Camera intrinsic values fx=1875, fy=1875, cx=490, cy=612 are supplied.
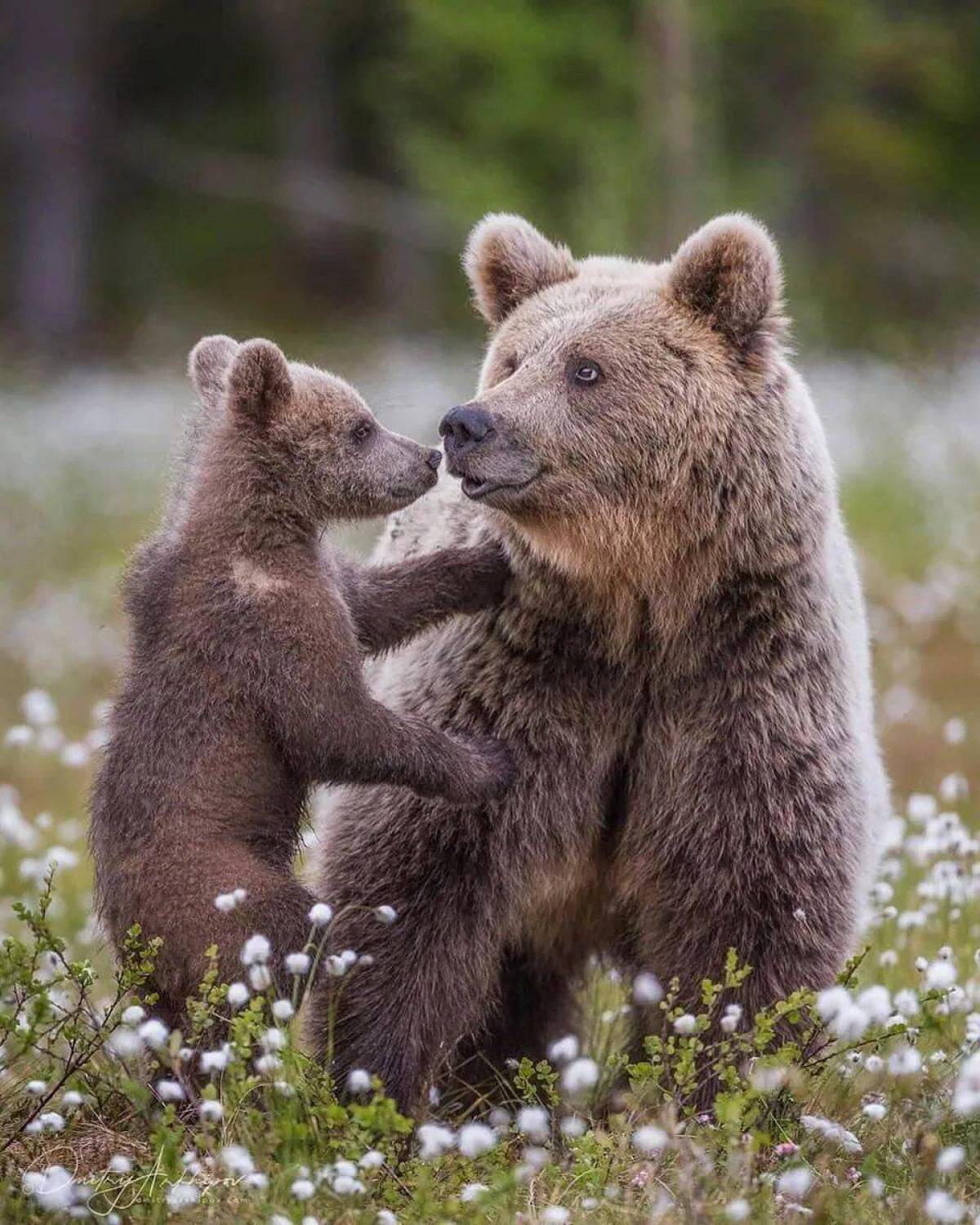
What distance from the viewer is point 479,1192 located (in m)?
3.55

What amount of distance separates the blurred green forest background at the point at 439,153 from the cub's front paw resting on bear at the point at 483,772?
1231cm

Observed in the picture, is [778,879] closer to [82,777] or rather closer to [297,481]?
[297,481]

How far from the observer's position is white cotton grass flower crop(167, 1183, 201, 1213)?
380cm

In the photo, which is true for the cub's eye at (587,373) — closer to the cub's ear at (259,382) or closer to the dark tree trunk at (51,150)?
the cub's ear at (259,382)

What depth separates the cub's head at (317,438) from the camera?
178 inches

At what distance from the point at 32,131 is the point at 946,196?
48.9ft

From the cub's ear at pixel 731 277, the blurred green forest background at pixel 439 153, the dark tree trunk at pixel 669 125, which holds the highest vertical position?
the blurred green forest background at pixel 439 153

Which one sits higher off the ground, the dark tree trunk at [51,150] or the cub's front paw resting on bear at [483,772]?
the dark tree trunk at [51,150]

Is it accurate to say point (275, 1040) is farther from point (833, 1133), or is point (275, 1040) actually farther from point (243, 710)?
point (833, 1133)

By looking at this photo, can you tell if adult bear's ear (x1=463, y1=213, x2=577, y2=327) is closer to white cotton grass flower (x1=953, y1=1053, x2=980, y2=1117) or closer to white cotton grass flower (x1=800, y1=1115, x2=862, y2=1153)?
white cotton grass flower (x1=800, y1=1115, x2=862, y2=1153)

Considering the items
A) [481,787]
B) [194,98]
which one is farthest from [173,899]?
[194,98]

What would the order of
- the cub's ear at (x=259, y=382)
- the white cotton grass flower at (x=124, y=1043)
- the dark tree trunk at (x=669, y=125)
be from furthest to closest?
the dark tree trunk at (x=669, y=125) < the cub's ear at (x=259, y=382) < the white cotton grass flower at (x=124, y=1043)

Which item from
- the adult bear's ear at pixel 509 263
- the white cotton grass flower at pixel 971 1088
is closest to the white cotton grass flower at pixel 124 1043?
the white cotton grass flower at pixel 971 1088

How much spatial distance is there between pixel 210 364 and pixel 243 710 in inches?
42.6
